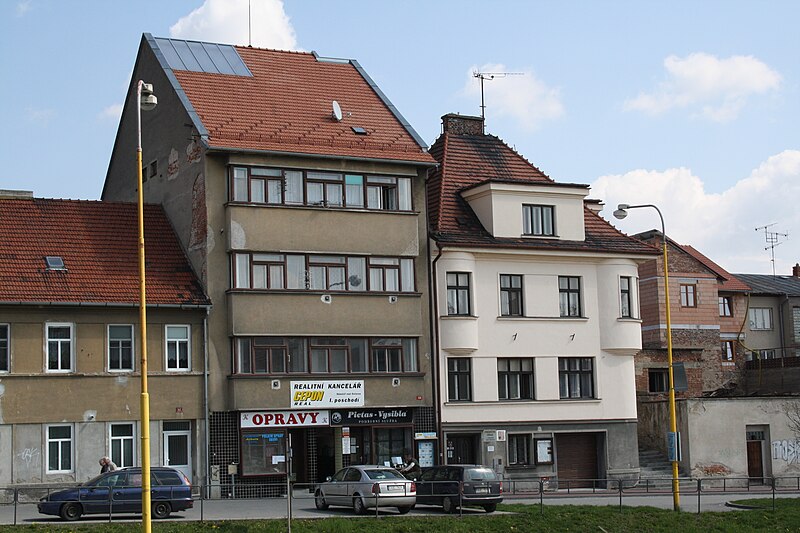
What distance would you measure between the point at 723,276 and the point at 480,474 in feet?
142

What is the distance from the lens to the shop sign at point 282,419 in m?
43.2

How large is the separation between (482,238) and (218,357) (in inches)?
464

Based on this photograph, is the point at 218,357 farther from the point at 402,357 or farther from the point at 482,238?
the point at 482,238

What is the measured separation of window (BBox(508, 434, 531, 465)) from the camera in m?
48.5

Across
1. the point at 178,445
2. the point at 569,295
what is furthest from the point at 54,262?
the point at 569,295

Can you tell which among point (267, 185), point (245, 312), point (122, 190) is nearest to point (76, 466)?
point (245, 312)

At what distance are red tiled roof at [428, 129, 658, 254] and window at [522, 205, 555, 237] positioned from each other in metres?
0.45

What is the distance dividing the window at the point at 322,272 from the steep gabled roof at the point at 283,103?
3820mm

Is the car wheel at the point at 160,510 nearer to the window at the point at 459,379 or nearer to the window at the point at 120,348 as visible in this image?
the window at the point at 120,348

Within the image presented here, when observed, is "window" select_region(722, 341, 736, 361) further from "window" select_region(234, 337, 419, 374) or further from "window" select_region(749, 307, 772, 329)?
"window" select_region(234, 337, 419, 374)

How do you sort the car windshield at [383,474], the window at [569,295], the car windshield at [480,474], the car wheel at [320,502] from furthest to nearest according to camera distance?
the window at [569,295] < the car wheel at [320,502] < the car windshield at [480,474] < the car windshield at [383,474]

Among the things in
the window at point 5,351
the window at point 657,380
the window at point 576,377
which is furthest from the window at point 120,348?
the window at point 657,380

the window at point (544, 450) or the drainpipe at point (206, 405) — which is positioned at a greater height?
the drainpipe at point (206, 405)

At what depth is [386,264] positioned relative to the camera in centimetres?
4622
